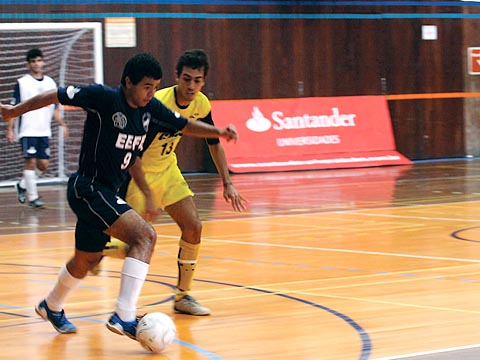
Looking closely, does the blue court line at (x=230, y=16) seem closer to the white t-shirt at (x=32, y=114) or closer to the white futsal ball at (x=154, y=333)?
the white t-shirt at (x=32, y=114)

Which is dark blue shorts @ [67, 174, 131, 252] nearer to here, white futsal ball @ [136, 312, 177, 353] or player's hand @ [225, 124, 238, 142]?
white futsal ball @ [136, 312, 177, 353]

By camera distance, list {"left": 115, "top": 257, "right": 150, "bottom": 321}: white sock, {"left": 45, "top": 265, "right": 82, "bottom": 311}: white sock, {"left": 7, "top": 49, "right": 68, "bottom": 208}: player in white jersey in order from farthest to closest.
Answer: {"left": 7, "top": 49, "right": 68, "bottom": 208}: player in white jersey → {"left": 45, "top": 265, "right": 82, "bottom": 311}: white sock → {"left": 115, "top": 257, "right": 150, "bottom": 321}: white sock

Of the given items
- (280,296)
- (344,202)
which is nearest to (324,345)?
(280,296)

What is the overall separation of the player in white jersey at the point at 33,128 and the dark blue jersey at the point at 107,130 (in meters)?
9.05

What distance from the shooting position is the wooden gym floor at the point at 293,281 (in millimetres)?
6676

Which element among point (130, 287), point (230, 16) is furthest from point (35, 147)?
point (130, 287)

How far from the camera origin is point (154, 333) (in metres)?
6.45

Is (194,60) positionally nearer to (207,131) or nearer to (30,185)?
(207,131)

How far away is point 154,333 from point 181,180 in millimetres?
2057

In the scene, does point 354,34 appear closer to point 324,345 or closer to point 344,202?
point 344,202

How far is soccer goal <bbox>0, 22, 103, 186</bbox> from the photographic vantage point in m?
20.1

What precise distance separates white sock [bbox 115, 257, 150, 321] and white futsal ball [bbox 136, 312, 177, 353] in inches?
4.6

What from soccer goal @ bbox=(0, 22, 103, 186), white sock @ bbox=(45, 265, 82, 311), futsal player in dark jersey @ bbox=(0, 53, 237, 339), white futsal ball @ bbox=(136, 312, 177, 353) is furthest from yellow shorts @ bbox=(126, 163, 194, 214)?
soccer goal @ bbox=(0, 22, 103, 186)

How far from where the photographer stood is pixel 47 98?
6.82 meters
